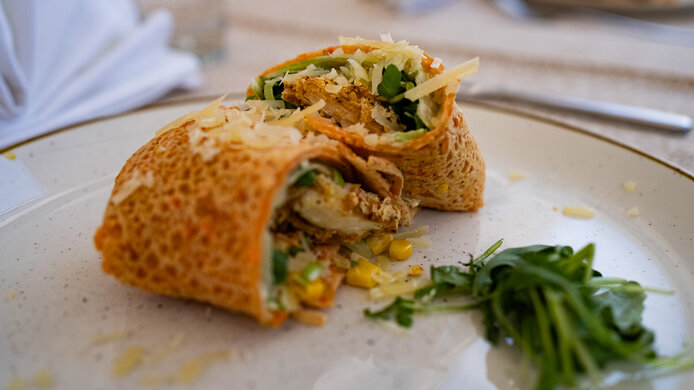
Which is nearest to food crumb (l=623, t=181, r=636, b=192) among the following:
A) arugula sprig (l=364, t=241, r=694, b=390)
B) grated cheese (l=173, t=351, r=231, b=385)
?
arugula sprig (l=364, t=241, r=694, b=390)

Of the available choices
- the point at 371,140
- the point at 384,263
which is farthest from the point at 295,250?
the point at 371,140

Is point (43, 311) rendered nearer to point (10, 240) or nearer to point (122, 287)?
point (122, 287)

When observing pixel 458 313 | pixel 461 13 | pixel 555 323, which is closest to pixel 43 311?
pixel 458 313

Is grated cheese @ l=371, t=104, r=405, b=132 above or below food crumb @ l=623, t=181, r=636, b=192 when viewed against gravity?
above

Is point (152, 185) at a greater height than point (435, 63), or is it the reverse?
point (435, 63)

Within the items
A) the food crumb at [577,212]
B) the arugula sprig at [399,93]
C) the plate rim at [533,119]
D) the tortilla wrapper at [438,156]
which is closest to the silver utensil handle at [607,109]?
the plate rim at [533,119]

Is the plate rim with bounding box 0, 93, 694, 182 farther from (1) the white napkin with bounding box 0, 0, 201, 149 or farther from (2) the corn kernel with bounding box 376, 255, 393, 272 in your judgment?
(2) the corn kernel with bounding box 376, 255, 393, 272
